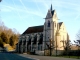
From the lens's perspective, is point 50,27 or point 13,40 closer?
point 50,27

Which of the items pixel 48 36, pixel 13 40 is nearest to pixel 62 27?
pixel 48 36

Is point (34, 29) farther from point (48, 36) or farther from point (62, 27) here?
point (48, 36)

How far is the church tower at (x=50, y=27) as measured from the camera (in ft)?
285

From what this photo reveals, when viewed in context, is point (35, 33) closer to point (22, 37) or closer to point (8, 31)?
point (22, 37)

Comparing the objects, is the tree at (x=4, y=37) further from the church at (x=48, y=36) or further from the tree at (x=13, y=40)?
the church at (x=48, y=36)

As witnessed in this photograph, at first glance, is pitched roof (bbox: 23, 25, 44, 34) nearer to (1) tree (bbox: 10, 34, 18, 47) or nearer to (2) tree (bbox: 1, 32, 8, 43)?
(1) tree (bbox: 10, 34, 18, 47)

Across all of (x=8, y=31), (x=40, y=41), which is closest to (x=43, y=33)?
(x=40, y=41)

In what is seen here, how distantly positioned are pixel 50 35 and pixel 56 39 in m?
3.19

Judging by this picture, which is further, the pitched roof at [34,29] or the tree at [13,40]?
the tree at [13,40]

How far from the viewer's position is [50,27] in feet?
288

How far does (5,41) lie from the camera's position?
10388 centimetres

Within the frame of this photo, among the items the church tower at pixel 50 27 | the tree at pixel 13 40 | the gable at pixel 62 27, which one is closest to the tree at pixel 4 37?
the tree at pixel 13 40

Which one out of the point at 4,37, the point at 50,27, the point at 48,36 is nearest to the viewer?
the point at 48,36

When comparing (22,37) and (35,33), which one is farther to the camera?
(22,37)
